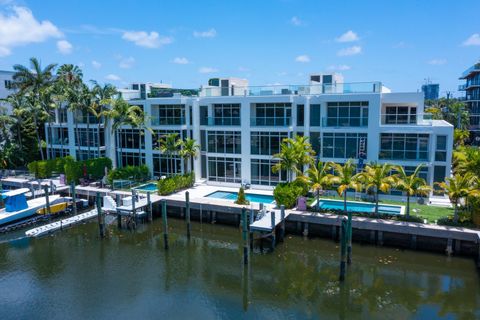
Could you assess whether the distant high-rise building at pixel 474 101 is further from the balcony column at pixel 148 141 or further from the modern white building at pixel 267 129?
the balcony column at pixel 148 141

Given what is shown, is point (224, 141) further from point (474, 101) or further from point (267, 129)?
point (474, 101)

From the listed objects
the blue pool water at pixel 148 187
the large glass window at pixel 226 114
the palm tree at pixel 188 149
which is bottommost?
the blue pool water at pixel 148 187

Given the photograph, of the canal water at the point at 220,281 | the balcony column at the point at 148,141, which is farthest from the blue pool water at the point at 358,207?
the balcony column at the point at 148,141

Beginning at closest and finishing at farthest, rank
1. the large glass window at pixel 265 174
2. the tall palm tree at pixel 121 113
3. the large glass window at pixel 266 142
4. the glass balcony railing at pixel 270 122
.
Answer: the glass balcony railing at pixel 270 122 → the large glass window at pixel 266 142 → the large glass window at pixel 265 174 → the tall palm tree at pixel 121 113

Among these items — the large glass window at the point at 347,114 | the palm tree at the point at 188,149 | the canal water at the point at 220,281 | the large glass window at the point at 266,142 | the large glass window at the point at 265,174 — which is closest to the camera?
the canal water at the point at 220,281

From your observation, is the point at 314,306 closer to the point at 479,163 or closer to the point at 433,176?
the point at 479,163

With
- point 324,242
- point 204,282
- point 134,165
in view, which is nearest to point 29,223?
point 134,165
